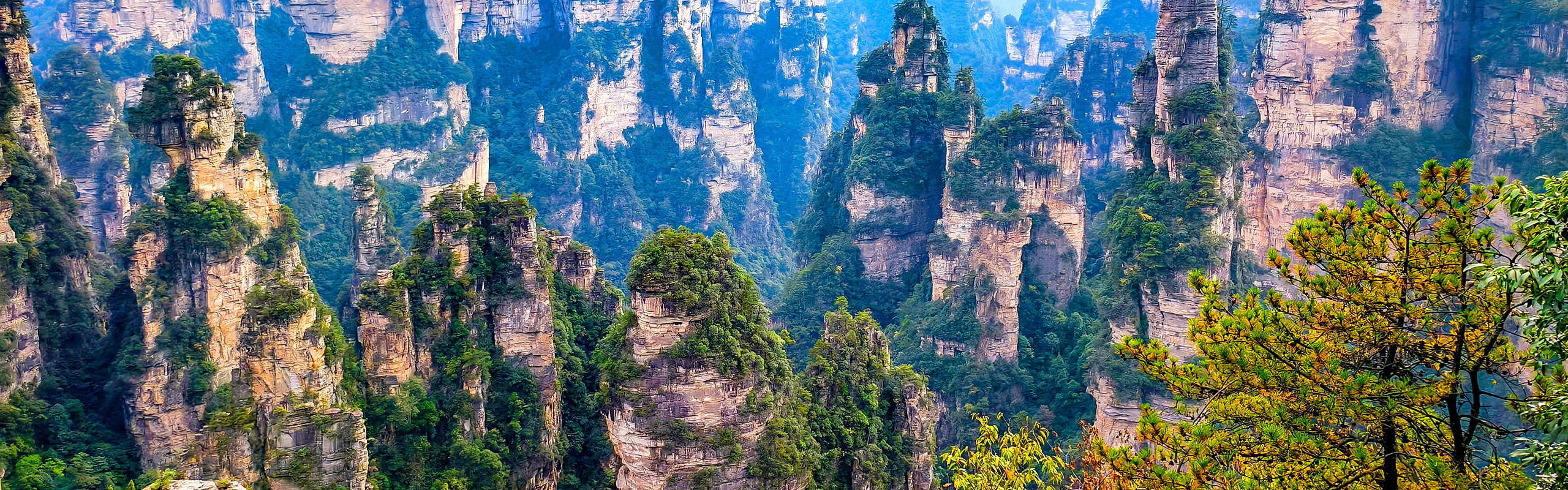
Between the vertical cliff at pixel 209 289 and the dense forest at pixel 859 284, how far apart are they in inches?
3.8

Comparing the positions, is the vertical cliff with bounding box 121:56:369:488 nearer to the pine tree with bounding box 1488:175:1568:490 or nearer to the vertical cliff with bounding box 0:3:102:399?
the vertical cliff with bounding box 0:3:102:399

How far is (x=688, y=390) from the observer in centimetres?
2630

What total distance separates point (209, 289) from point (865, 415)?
58.1 ft

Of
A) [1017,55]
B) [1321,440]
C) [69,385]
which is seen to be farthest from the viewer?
[1017,55]

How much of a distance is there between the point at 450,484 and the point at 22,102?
15555mm

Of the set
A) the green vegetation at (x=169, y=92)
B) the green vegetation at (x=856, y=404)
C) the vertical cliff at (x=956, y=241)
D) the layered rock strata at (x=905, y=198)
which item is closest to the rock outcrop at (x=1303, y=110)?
the vertical cliff at (x=956, y=241)

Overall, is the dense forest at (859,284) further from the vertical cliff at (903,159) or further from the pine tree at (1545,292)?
the vertical cliff at (903,159)

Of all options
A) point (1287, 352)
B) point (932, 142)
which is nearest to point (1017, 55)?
point (932, 142)

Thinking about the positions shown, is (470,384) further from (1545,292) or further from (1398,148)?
(1398,148)

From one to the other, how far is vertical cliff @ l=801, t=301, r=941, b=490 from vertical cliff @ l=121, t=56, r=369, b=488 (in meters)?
11.6

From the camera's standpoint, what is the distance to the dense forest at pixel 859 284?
43.4 feet

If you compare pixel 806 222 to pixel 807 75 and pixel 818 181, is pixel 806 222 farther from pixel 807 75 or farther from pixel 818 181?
pixel 807 75

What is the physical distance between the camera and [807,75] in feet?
325

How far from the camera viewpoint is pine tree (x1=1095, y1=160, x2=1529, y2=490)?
1234 cm
